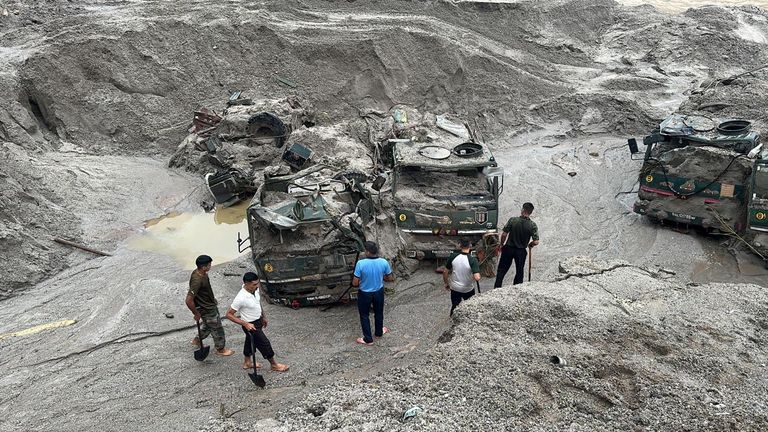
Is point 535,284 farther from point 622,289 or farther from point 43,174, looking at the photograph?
point 43,174

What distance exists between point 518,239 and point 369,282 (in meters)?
2.56

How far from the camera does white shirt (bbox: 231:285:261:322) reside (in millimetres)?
6719

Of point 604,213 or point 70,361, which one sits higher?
point 70,361

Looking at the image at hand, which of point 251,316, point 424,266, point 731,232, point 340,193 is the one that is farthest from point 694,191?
point 251,316

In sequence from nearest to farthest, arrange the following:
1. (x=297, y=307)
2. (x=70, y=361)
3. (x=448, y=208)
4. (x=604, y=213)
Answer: (x=70, y=361) < (x=297, y=307) < (x=448, y=208) < (x=604, y=213)

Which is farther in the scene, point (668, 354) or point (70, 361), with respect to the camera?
point (70, 361)

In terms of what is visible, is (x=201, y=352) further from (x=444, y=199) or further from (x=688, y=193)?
(x=688, y=193)

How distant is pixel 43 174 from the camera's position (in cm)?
1361

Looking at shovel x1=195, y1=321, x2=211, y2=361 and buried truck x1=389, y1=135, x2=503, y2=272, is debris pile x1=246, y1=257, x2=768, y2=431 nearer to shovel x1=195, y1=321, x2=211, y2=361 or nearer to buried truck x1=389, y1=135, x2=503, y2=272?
shovel x1=195, y1=321, x2=211, y2=361

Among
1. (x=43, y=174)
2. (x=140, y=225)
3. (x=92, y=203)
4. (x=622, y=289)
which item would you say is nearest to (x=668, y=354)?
(x=622, y=289)

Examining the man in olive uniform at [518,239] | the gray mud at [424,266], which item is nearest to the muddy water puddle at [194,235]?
the gray mud at [424,266]

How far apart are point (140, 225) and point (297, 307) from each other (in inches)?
235

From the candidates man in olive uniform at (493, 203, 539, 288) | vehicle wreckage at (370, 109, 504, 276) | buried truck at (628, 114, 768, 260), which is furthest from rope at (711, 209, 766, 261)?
man in olive uniform at (493, 203, 539, 288)

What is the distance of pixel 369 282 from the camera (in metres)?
7.64
